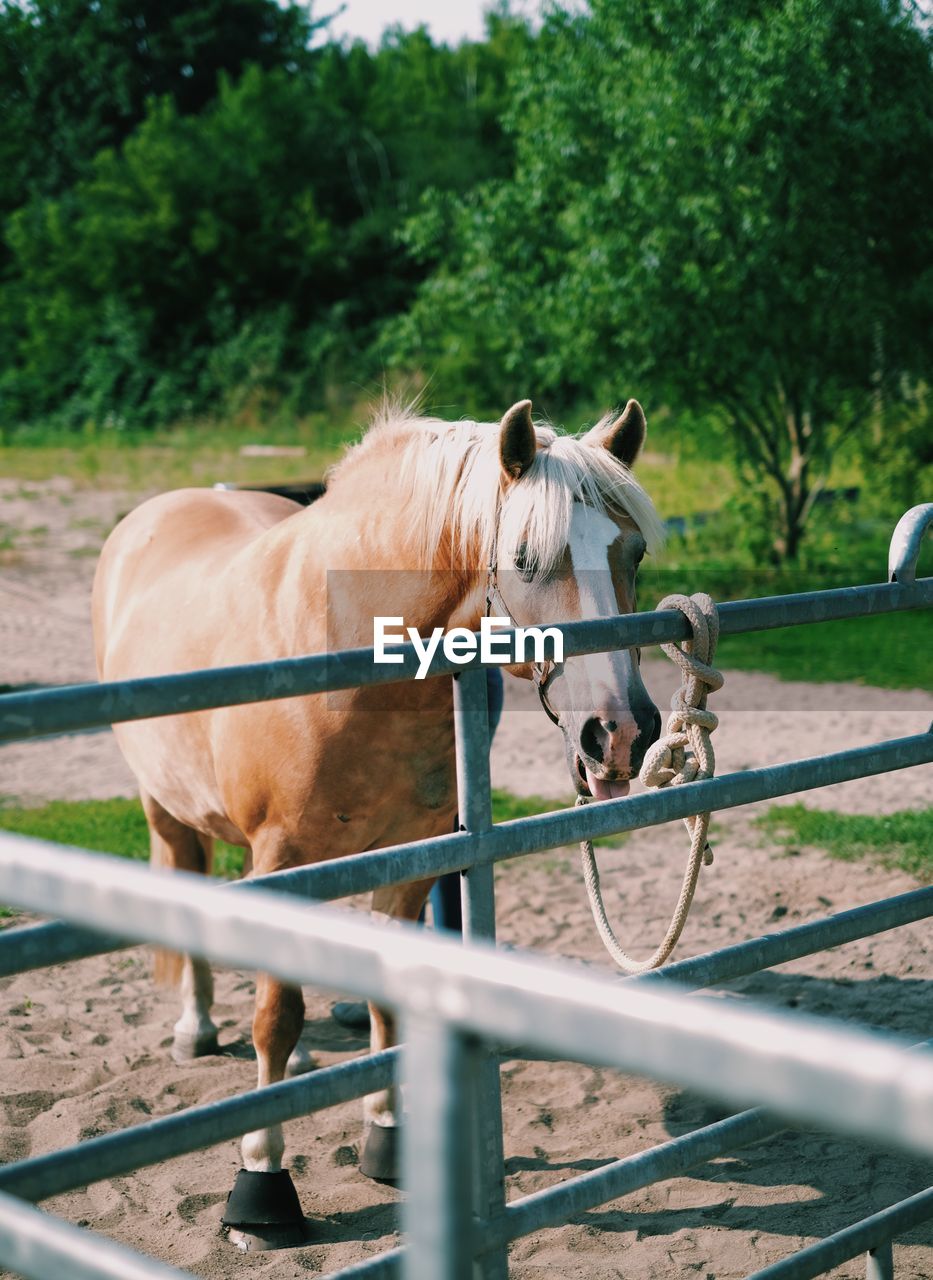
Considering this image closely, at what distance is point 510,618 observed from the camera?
2557 mm

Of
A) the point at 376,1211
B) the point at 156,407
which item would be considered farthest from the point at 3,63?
the point at 376,1211

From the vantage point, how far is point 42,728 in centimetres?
139

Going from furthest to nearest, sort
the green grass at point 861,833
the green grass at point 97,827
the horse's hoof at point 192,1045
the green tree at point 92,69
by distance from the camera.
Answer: the green tree at point 92,69 < the green grass at point 97,827 < the green grass at point 861,833 < the horse's hoof at point 192,1045

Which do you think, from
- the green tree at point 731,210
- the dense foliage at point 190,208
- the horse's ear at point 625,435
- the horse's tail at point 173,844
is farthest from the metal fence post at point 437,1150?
the dense foliage at point 190,208

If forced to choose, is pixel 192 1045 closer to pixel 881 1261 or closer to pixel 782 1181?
pixel 782 1181

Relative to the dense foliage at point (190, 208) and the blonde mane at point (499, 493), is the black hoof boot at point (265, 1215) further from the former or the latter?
the dense foliage at point (190, 208)

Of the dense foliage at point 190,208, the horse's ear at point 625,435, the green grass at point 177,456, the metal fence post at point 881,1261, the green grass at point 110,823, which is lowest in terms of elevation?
the green grass at point 110,823

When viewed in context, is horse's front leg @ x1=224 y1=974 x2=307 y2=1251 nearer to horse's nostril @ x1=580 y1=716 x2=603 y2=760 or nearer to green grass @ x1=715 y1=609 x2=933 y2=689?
horse's nostril @ x1=580 y1=716 x2=603 y2=760

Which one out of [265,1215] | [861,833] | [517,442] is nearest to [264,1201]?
[265,1215]

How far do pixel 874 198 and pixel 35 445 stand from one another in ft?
51.9

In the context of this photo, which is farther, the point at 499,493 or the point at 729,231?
the point at 729,231

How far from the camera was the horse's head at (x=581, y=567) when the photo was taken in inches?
94.8

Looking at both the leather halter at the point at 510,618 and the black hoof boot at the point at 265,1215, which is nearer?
the leather halter at the point at 510,618

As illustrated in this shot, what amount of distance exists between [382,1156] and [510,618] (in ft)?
5.03
